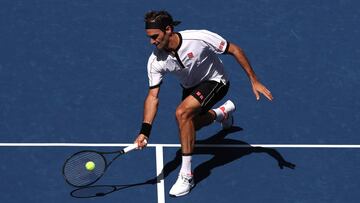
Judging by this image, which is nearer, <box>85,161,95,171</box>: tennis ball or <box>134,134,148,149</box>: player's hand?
<box>134,134,148,149</box>: player's hand

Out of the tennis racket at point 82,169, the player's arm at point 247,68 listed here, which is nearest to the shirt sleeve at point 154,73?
the player's arm at point 247,68

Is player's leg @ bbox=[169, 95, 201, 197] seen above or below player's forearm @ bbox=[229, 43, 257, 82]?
below

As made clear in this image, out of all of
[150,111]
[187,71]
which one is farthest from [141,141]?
[187,71]

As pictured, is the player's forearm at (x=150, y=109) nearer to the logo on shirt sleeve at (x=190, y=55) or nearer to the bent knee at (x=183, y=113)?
the bent knee at (x=183, y=113)

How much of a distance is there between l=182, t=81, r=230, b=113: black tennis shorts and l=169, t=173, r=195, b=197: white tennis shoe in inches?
33.6

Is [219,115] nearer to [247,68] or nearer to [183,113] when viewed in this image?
[247,68]

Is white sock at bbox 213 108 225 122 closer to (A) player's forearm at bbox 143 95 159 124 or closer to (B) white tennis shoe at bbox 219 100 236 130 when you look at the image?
(B) white tennis shoe at bbox 219 100 236 130

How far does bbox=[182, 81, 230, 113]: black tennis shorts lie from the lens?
33.2 ft

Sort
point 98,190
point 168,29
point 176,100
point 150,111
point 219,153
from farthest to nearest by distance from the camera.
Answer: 1. point 176,100
2. point 219,153
3. point 98,190
4. point 150,111
5. point 168,29

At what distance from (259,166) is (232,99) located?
1504 mm

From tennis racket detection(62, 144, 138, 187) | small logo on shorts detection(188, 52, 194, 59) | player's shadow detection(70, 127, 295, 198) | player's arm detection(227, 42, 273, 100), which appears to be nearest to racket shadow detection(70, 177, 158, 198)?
player's shadow detection(70, 127, 295, 198)

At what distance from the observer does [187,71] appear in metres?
10.1

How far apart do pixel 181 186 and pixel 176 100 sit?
6.65ft

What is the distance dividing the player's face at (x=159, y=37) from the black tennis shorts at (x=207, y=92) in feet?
2.54
